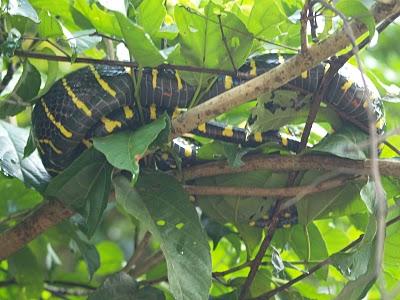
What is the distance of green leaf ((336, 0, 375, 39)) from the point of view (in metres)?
1.44

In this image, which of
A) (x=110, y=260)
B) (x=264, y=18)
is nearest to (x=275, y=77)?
(x=264, y=18)

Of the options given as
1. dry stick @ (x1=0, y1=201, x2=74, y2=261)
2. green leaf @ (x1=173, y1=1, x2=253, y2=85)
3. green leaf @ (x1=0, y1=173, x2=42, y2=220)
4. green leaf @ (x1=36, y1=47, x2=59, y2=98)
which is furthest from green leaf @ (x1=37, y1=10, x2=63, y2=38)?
green leaf @ (x1=0, y1=173, x2=42, y2=220)

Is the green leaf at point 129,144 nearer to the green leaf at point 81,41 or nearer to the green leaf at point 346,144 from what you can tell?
the green leaf at point 81,41

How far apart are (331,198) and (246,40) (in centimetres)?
46

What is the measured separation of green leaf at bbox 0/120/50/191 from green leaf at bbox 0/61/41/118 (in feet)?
0.25

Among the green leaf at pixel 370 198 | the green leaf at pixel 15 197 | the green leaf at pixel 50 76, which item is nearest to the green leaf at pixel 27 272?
the green leaf at pixel 15 197

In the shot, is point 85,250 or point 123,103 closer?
point 123,103

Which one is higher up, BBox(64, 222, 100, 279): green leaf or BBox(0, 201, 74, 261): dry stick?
BBox(0, 201, 74, 261): dry stick

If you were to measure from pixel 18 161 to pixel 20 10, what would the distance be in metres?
0.38

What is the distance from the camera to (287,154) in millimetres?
1826

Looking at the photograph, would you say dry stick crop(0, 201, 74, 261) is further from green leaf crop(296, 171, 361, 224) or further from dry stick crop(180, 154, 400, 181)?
green leaf crop(296, 171, 361, 224)

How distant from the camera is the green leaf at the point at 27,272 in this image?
2.18 metres

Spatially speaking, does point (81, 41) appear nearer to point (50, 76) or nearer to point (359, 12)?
point (50, 76)

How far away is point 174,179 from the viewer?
1.73m
